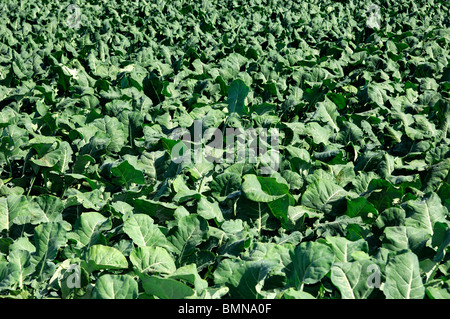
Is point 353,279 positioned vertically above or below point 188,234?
above

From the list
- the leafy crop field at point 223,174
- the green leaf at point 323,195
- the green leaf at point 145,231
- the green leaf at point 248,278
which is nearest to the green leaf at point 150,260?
the leafy crop field at point 223,174

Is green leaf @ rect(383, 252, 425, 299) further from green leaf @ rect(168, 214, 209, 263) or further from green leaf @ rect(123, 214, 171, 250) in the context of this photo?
green leaf @ rect(123, 214, 171, 250)

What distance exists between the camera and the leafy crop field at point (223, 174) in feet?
6.58

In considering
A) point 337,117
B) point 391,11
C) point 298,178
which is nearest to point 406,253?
point 298,178

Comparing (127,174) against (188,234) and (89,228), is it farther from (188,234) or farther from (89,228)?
(188,234)

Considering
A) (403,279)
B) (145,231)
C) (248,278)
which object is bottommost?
(145,231)

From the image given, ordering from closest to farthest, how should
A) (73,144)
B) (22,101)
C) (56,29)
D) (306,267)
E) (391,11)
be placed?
(306,267) → (73,144) → (22,101) → (56,29) → (391,11)

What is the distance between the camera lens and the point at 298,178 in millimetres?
2740

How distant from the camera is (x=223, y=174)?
2.65 m

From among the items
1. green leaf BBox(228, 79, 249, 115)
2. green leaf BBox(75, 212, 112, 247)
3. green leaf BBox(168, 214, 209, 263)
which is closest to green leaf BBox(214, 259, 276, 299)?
green leaf BBox(168, 214, 209, 263)

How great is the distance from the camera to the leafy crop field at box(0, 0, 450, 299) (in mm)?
2006

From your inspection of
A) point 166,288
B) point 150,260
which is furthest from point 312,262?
point 150,260

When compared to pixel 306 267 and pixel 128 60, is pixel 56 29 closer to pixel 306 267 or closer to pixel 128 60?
pixel 128 60
